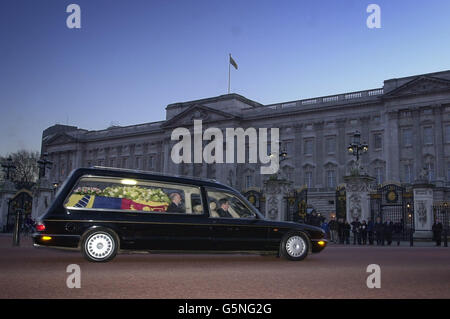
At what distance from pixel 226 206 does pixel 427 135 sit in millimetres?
44008

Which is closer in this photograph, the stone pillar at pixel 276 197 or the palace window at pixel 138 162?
the stone pillar at pixel 276 197

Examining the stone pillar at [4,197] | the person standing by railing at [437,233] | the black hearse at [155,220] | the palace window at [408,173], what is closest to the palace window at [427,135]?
the palace window at [408,173]

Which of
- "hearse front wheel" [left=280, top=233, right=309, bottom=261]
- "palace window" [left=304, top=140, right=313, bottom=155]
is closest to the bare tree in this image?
"palace window" [left=304, top=140, right=313, bottom=155]

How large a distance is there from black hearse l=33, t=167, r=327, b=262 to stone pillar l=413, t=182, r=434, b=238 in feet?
47.8

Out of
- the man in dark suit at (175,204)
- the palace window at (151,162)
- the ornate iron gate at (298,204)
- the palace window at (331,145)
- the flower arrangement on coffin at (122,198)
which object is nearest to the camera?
the flower arrangement on coffin at (122,198)

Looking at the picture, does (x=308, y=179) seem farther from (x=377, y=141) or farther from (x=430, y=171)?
(x=430, y=171)

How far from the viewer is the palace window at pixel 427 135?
49.2 metres

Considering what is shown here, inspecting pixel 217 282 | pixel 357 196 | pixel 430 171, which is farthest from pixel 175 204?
pixel 430 171

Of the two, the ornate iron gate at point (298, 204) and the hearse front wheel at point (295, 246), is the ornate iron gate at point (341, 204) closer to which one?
the ornate iron gate at point (298, 204)

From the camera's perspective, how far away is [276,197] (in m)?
26.5

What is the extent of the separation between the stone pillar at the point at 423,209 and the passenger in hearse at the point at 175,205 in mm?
17123

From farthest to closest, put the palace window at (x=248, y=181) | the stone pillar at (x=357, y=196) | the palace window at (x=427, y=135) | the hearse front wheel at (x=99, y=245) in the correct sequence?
1. the palace window at (x=248, y=181)
2. the palace window at (x=427, y=135)
3. the stone pillar at (x=357, y=196)
4. the hearse front wheel at (x=99, y=245)
